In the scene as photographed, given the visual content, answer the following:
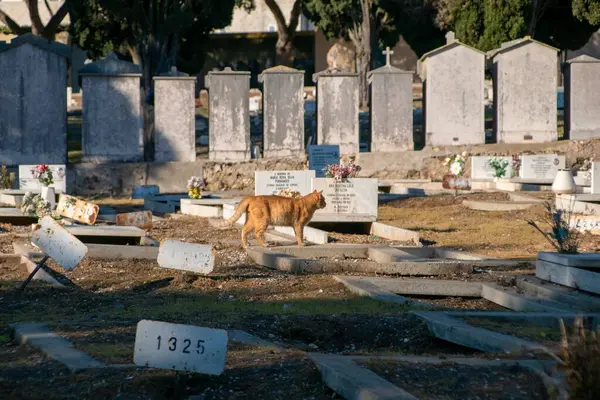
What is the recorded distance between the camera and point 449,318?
8.00 m

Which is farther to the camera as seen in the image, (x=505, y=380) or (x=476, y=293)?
(x=476, y=293)

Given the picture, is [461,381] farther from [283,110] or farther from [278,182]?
[283,110]

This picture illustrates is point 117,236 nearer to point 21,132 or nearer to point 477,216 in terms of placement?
point 477,216

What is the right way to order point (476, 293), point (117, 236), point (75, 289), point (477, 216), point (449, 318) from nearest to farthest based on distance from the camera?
point (449, 318)
point (476, 293)
point (75, 289)
point (117, 236)
point (477, 216)

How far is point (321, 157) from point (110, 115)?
552cm

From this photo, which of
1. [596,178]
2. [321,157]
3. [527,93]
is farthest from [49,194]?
[527,93]

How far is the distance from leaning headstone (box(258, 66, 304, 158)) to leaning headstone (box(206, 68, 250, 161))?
0.53 metres

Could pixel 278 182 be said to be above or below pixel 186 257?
above

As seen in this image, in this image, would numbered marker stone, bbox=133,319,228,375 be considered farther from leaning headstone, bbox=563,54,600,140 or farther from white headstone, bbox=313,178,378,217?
leaning headstone, bbox=563,54,600,140

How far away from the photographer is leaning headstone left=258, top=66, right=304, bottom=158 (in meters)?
25.6

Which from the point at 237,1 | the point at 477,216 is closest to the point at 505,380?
the point at 477,216

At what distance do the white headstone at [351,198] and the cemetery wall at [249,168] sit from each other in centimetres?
797

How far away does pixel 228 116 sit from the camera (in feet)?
83.4

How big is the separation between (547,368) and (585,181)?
1558 cm
